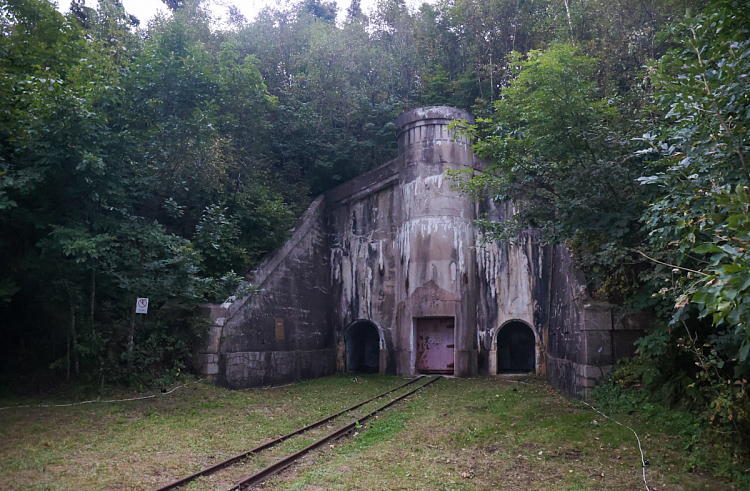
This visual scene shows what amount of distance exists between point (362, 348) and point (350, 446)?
42.6ft

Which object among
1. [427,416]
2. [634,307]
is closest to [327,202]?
[427,416]

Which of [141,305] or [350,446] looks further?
[141,305]

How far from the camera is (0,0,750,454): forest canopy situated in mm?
6297

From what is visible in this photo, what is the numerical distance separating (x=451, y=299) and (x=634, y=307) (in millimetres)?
8086

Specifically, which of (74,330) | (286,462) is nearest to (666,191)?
(286,462)

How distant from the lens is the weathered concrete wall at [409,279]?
54.7 feet

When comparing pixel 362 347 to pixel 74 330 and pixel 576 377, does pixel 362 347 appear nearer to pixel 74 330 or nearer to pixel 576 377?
pixel 576 377

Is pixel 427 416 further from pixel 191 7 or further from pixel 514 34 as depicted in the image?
pixel 191 7

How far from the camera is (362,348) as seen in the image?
71.3 feet

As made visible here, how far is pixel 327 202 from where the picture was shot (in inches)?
827

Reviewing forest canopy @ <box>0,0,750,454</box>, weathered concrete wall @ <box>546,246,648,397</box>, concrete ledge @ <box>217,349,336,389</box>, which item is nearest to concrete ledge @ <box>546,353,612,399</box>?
weathered concrete wall @ <box>546,246,648,397</box>

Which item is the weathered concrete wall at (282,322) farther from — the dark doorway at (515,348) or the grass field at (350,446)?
the dark doorway at (515,348)

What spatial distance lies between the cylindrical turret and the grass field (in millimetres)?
5964

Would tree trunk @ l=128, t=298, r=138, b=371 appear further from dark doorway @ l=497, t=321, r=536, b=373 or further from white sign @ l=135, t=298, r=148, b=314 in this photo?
dark doorway @ l=497, t=321, r=536, b=373
